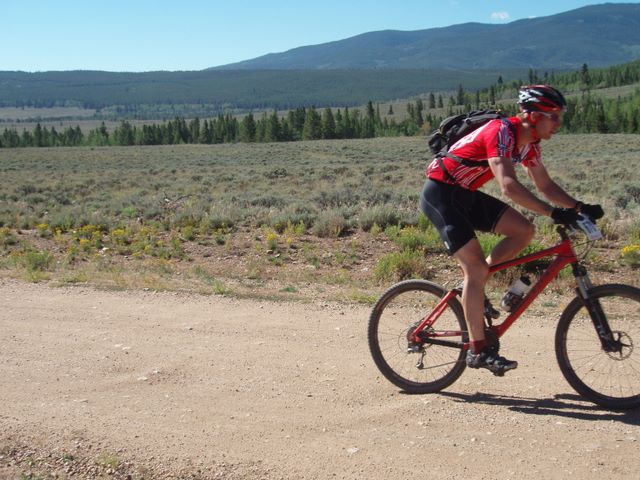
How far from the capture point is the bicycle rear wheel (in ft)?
15.2

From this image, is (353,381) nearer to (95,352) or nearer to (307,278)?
(95,352)

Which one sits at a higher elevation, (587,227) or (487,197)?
(487,197)

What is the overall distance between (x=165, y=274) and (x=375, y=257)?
10.2ft

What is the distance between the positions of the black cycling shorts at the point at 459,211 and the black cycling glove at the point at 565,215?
0.35 metres

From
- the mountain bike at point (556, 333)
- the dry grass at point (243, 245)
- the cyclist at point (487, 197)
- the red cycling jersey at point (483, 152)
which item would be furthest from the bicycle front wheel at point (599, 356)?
the dry grass at point (243, 245)

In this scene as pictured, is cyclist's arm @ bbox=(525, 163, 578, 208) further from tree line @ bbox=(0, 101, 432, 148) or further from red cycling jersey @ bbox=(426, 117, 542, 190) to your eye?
tree line @ bbox=(0, 101, 432, 148)

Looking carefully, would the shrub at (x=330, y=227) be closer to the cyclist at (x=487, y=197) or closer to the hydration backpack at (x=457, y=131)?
the hydration backpack at (x=457, y=131)

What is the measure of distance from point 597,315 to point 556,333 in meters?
0.29

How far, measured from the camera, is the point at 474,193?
4.38m

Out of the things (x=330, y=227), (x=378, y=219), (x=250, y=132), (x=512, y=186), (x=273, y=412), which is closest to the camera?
(x=512, y=186)

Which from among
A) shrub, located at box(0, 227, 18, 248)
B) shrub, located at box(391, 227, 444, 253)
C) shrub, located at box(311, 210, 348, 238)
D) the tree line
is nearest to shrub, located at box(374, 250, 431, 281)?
shrub, located at box(391, 227, 444, 253)

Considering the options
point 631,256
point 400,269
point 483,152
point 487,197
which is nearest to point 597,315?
point 487,197

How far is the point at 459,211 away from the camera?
434 cm

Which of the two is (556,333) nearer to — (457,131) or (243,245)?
(457,131)
